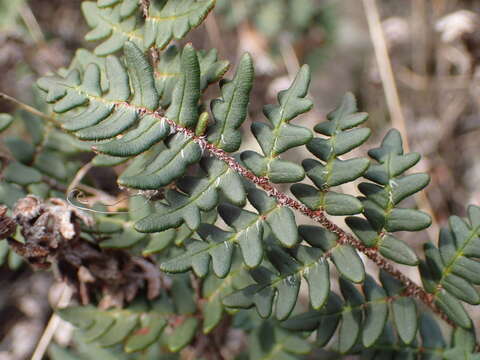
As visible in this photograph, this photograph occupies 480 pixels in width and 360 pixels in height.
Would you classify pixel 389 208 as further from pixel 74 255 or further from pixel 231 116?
pixel 74 255

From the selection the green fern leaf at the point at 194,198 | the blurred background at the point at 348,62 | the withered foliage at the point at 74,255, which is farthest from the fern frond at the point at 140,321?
the blurred background at the point at 348,62

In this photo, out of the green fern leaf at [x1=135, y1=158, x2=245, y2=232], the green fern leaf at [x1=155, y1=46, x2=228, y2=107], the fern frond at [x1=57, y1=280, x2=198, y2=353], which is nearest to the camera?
the green fern leaf at [x1=135, y1=158, x2=245, y2=232]

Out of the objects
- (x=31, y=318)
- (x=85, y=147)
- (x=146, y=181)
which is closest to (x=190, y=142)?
(x=146, y=181)

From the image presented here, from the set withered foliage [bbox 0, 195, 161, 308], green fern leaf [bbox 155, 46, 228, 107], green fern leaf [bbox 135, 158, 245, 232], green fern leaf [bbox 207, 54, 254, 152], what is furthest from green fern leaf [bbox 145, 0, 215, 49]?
withered foliage [bbox 0, 195, 161, 308]

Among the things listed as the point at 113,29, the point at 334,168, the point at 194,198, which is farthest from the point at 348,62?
the point at 194,198

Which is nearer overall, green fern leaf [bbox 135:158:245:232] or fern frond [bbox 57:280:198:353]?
green fern leaf [bbox 135:158:245:232]

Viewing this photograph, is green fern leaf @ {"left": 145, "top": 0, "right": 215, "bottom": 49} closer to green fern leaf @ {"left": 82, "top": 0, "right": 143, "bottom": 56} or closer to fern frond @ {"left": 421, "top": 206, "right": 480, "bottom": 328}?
green fern leaf @ {"left": 82, "top": 0, "right": 143, "bottom": 56}
